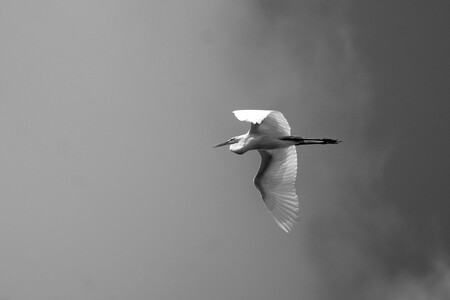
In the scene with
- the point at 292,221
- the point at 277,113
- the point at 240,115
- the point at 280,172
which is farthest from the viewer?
the point at 280,172

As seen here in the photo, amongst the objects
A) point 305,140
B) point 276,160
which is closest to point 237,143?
point 276,160

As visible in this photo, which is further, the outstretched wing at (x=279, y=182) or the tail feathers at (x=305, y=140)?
the outstretched wing at (x=279, y=182)

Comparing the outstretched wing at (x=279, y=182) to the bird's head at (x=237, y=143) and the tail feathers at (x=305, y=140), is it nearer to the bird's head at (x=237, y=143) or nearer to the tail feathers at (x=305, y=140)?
the tail feathers at (x=305, y=140)

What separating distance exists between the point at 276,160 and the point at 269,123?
305cm

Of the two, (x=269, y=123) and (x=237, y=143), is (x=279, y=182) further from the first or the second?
(x=269, y=123)

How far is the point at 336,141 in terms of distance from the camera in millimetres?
28594

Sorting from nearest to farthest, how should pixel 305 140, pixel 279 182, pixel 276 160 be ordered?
pixel 305 140, pixel 279 182, pixel 276 160

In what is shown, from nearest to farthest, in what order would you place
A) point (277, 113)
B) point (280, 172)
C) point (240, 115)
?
point (240, 115) → point (277, 113) → point (280, 172)

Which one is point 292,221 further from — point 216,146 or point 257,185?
point 216,146

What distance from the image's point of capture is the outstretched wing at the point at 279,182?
91.5 feet

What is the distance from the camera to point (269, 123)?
26766 millimetres

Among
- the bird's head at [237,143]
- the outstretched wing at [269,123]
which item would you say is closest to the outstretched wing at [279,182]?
the bird's head at [237,143]

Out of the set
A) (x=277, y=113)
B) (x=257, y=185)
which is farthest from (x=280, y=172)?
(x=277, y=113)

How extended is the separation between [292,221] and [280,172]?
254cm
